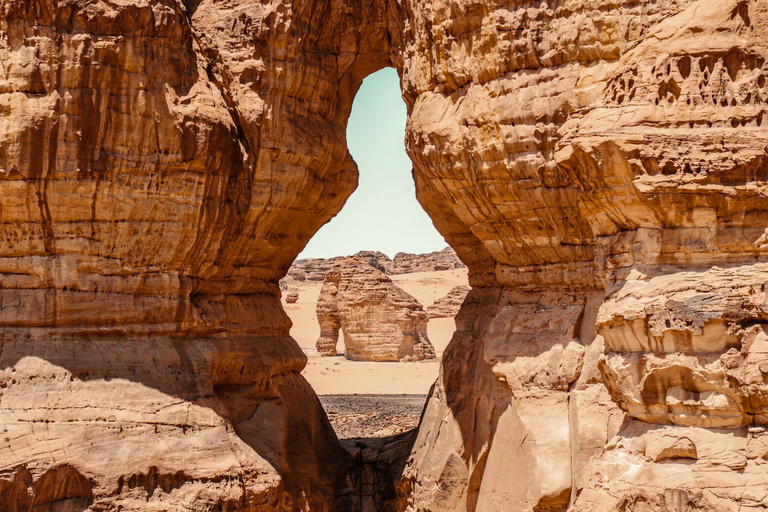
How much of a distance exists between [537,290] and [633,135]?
2.78 m

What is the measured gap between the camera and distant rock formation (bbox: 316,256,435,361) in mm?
26922

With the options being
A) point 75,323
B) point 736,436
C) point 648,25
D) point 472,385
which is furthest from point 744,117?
point 75,323

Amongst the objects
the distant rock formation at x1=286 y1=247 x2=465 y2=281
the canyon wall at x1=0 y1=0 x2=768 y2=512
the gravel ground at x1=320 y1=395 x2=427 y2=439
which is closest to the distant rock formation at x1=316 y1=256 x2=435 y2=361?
the gravel ground at x1=320 y1=395 x2=427 y2=439

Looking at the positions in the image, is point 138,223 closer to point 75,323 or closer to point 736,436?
point 75,323

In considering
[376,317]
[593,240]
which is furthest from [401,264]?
[593,240]

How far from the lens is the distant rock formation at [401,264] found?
196ft

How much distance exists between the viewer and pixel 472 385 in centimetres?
901

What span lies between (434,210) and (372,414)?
6.85m

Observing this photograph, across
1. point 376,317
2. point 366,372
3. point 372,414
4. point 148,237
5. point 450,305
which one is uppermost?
point 450,305

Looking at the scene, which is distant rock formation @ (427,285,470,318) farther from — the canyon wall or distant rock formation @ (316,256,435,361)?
the canyon wall

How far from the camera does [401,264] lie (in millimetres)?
62094

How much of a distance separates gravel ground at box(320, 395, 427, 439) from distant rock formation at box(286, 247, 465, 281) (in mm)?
40067

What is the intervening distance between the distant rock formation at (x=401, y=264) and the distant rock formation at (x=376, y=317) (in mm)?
30742

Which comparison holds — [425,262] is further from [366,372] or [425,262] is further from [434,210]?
[434,210]
